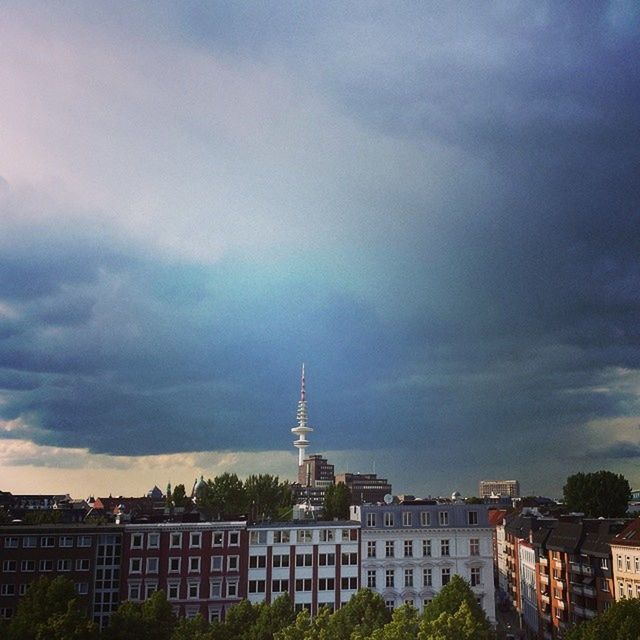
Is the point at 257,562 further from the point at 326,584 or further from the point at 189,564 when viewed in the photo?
the point at 326,584

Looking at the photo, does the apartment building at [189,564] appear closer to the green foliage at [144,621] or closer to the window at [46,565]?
the window at [46,565]

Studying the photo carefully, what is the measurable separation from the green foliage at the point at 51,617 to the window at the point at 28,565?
1704 cm

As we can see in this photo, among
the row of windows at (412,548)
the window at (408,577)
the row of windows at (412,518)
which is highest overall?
the row of windows at (412,518)

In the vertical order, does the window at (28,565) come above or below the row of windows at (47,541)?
below

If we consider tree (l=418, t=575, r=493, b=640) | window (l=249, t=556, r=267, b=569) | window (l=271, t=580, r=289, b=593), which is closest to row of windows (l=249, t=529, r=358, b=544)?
window (l=249, t=556, r=267, b=569)

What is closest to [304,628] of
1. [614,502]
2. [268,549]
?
[268,549]

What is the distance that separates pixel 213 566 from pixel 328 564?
1657 centimetres

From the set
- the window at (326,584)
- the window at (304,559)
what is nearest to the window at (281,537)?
the window at (304,559)

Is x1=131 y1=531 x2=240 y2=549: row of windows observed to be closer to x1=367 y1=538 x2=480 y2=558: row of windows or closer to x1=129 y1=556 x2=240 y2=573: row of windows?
x1=129 y1=556 x2=240 y2=573: row of windows

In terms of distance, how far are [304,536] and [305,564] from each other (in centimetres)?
390

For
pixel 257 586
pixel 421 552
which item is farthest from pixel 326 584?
pixel 421 552

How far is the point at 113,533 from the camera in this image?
336 feet

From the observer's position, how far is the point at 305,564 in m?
103

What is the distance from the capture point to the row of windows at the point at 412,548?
10456 centimetres
